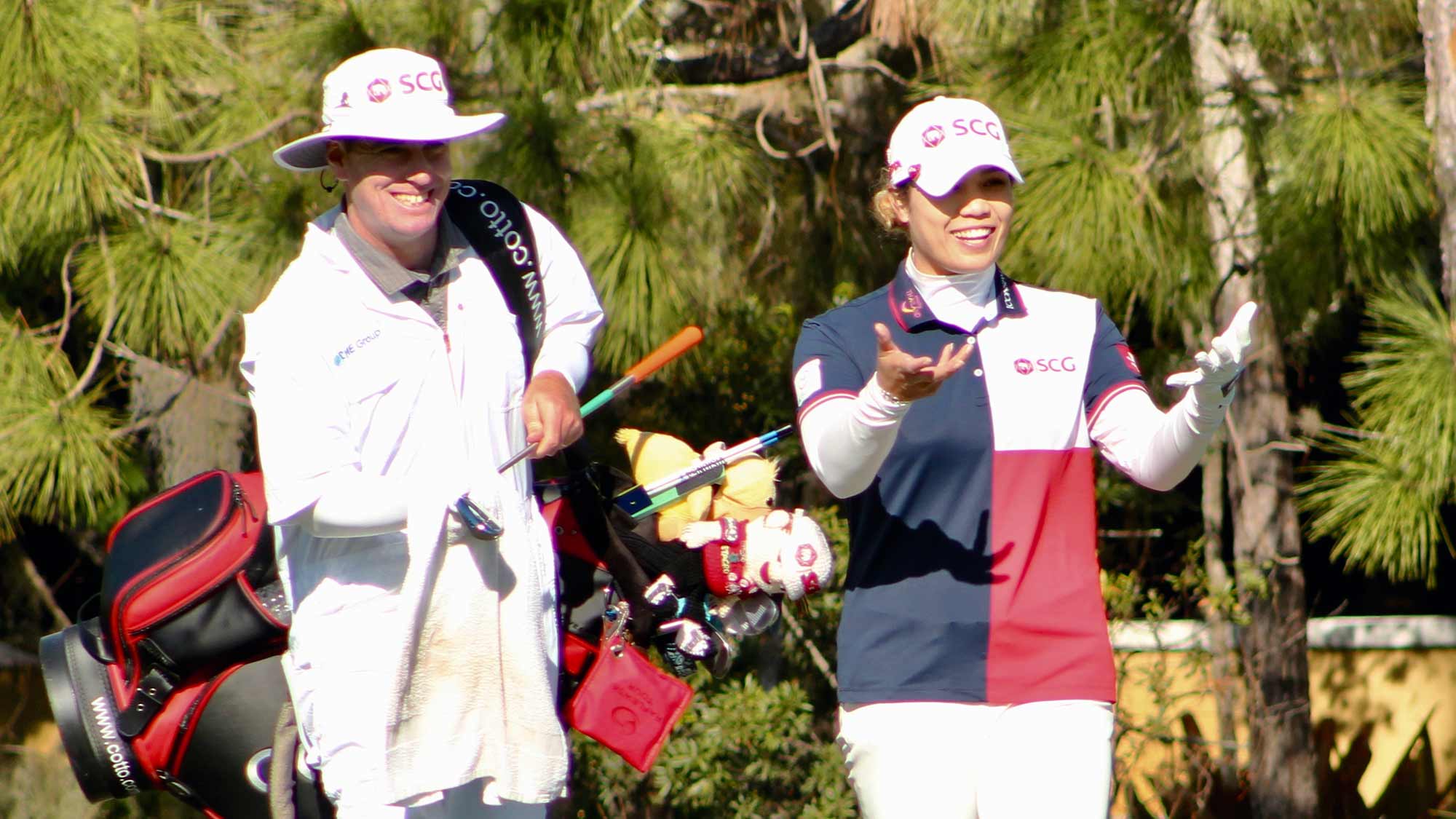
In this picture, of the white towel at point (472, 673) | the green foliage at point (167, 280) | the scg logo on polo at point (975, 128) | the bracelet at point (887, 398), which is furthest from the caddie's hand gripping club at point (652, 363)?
the green foliage at point (167, 280)

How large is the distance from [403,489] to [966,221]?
0.87m

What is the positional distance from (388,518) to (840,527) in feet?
7.85

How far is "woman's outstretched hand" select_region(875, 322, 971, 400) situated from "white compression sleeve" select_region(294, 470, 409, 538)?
2.26ft

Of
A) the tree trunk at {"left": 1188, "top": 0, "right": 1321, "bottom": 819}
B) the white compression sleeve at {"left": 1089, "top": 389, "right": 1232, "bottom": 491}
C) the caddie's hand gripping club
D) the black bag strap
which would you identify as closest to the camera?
the white compression sleeve at {"left": 1089, "top": 389, "right": 1232, "bottom": 491}

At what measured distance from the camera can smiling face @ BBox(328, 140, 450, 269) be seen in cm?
246

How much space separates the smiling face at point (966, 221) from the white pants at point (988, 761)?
2.05 ft

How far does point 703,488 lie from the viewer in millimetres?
2857

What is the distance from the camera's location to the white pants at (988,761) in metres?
2.25

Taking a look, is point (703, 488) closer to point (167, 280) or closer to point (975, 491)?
point (975, 491)

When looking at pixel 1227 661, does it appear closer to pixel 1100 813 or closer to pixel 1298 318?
pixel 1298 318

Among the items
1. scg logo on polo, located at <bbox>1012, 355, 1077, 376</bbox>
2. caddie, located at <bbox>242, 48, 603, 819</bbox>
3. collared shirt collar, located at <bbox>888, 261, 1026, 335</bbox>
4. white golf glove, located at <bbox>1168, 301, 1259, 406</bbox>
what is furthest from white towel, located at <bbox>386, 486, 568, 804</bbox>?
white golf glove, located at <bbox>1168, 301, 1259, 406</bbox>

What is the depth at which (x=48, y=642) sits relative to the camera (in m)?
3.08

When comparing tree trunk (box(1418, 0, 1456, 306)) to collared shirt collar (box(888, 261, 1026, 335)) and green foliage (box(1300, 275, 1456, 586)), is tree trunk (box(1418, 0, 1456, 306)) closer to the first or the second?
green foliage (box(1300, 275, 1456, 586))

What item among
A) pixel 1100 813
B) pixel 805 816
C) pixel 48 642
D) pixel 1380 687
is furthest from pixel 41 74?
pixel 1380 687
